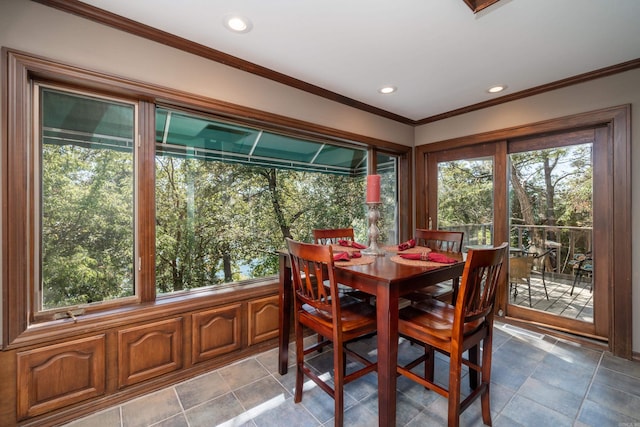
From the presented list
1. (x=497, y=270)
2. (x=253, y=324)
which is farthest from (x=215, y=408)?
(x=497, y=270)

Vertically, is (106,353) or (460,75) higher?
(460,75)

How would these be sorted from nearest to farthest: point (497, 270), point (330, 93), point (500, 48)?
1. point (497, 270)
2. point (500, 48)
3. point (330, 93)

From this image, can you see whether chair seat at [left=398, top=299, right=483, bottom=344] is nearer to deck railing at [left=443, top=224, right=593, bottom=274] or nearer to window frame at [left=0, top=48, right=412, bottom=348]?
window frame at [left=0, top=48, right=412, bottom=348]

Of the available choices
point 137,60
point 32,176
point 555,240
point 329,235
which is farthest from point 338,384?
point 555,240

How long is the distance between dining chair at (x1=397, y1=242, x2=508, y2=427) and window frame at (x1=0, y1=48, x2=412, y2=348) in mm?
1508

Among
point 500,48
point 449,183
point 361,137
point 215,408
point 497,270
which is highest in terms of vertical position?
point 500,48

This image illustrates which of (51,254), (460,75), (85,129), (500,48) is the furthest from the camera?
(460,75)

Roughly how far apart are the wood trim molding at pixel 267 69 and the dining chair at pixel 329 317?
5.50 feet

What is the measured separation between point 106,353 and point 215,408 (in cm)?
81

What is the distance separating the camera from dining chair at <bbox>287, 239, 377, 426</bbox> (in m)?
1.49

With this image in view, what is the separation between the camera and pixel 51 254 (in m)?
1.71

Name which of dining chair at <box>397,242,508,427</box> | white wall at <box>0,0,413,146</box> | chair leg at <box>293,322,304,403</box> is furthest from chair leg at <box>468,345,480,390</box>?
white wall at <box>0,0,413,146</box>

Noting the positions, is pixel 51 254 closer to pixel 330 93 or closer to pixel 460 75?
pixel 330 93

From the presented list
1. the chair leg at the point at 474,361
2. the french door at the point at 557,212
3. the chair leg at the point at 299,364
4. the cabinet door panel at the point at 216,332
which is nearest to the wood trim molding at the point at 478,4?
the french door at the point at 557,212
